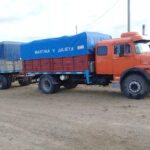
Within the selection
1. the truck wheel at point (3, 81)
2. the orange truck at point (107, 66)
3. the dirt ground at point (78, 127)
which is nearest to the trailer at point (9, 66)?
the truck wheel at point (3, 81)

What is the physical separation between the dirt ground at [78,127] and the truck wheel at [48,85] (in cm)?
317

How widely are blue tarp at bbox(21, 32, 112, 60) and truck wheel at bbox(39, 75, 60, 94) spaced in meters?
1.25

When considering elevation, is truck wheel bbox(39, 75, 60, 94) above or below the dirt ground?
above

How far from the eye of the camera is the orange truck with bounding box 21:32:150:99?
853cm

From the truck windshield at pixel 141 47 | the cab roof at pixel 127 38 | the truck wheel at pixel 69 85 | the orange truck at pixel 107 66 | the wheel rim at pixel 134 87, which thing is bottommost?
the truck wheel at pixel 69 85

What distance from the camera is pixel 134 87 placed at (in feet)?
28.2

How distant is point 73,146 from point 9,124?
8.31ft

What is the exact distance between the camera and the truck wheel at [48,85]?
11.2 metres

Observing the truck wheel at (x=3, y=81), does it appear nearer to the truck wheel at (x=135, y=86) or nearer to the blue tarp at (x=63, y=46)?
the blue tarp at (x=63, y=46)

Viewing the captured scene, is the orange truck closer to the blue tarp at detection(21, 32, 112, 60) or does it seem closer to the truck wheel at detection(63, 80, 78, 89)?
the blue tarp at detection(21, 32, 112, 60)

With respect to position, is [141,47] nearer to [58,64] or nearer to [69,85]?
[58,64]

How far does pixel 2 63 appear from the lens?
14.2 m

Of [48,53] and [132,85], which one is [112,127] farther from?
[48,53]

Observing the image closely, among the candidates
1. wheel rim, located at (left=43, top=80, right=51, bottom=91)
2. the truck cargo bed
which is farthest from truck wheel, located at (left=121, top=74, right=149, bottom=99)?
wheel rim, located at (left=43, top=80, right=51, bottom=91)
